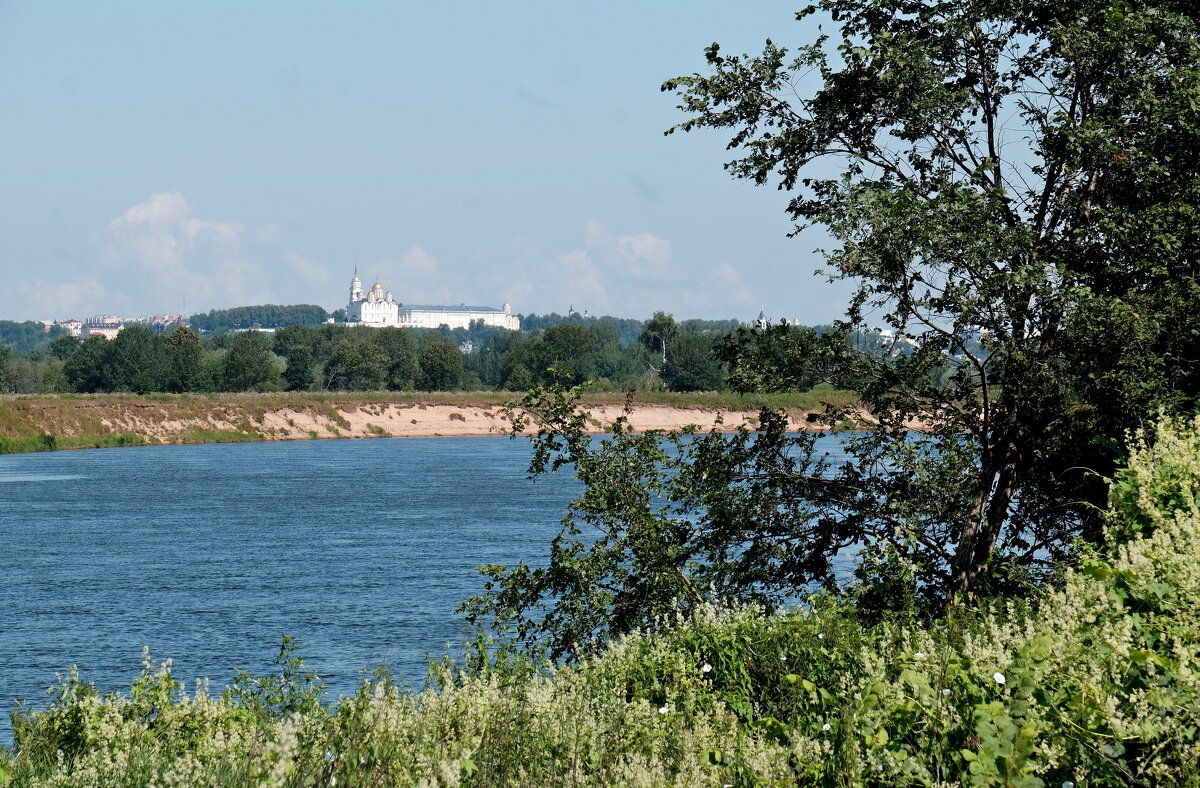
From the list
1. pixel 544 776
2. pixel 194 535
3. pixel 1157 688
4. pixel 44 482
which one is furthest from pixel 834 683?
pixel 44 482

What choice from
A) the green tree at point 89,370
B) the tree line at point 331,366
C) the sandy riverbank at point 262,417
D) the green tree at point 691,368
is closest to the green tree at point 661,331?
the tree line at point 331,366

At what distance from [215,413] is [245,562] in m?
62.6

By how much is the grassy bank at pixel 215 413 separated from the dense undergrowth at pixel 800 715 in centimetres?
Result: 5420

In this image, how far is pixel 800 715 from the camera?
904 cm

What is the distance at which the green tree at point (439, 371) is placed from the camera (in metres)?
134

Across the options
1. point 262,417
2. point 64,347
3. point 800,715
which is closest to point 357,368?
point 262,417

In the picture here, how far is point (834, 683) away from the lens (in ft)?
30.5

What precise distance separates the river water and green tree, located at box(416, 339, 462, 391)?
2848 inches

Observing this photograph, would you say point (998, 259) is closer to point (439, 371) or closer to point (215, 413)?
point (215, 413)

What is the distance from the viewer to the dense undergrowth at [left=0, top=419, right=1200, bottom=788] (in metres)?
5.40

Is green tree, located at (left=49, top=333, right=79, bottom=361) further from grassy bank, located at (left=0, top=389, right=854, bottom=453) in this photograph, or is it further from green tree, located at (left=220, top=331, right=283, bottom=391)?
grassy bank, located at (left=0, top=389, right=854, bottom=453)

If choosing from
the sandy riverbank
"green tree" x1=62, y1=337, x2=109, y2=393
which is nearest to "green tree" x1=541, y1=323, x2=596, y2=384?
the sandy riverbank

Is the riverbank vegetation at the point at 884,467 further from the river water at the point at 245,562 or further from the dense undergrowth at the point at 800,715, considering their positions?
→ the river water at the point at 245,562

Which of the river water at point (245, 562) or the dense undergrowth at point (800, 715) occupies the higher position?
the dense undergrowth at point (800, 715)
